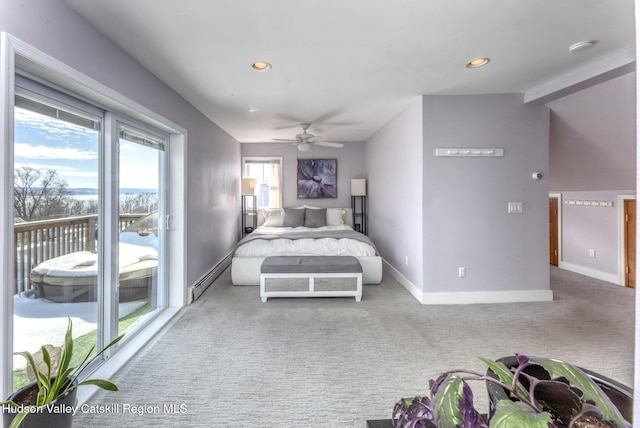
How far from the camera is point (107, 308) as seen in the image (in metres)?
2.17

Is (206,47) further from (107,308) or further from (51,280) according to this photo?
(107,308)

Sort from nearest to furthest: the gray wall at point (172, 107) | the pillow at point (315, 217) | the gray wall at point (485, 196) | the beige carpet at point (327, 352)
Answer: the gray wall at point (172, 107)
the beige carpet at point (327, 352)
the gray wall at point (485, 196)
the pillow at point (315, 217)

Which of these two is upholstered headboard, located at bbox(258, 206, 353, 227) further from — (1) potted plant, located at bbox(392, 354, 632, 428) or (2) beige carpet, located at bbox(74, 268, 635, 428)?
(1) potted plant, located at bbox(392, 354, 632, 428)

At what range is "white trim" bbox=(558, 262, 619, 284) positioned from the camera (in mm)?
4027

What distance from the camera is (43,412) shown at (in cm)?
115

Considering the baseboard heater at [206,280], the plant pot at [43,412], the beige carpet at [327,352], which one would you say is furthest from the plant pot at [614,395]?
the baseboard heater at [206,280]

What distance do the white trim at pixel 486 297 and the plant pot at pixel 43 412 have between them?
3166mm

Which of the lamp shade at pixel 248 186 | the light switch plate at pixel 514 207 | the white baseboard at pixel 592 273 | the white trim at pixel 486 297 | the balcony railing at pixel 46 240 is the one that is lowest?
the white trim at pixel 486 297

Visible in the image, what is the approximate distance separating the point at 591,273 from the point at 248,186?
6.20 metres

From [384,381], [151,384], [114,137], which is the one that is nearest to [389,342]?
[384,381]

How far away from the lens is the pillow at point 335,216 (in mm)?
5840

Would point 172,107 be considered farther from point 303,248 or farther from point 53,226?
point 303,248

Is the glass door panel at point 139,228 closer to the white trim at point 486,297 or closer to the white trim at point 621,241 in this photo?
the white trim at point 486,297

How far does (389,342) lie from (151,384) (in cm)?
187
